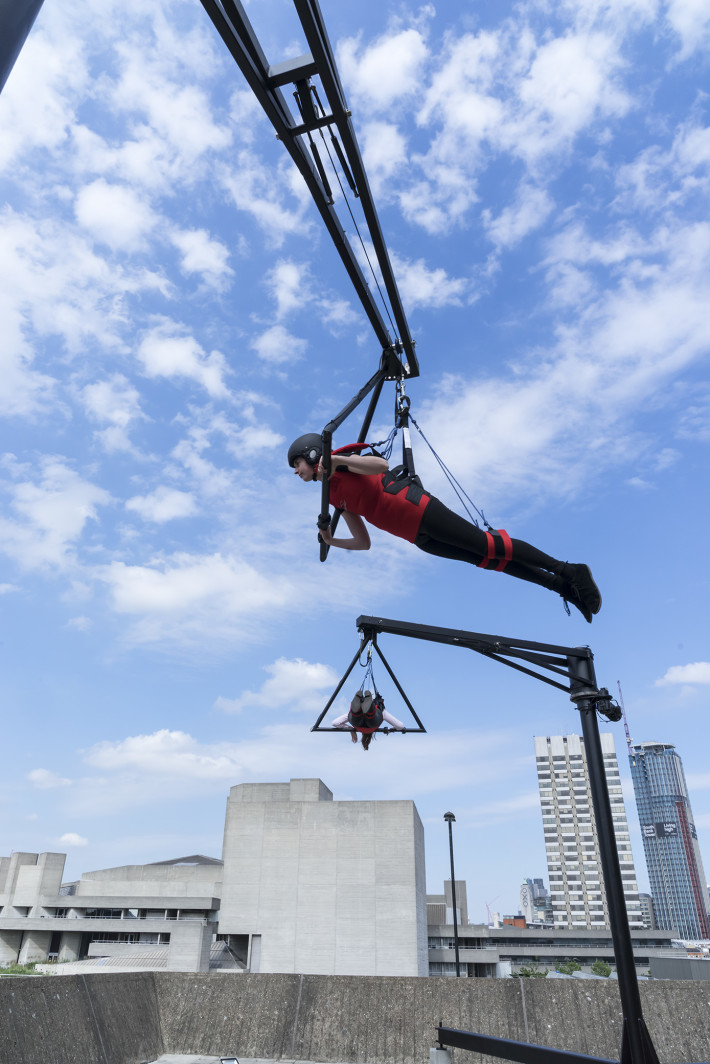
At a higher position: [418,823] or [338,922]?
[418,823]

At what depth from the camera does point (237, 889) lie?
48844 millimetres

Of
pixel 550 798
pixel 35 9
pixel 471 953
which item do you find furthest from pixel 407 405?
pixel 550 798

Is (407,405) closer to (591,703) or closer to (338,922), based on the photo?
(591,703)

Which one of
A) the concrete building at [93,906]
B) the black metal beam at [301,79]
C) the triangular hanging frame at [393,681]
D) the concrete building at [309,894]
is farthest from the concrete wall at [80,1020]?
the concrete building at [93,906]

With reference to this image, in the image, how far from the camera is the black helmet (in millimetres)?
4809

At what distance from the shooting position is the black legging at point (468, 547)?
4922 millimetres

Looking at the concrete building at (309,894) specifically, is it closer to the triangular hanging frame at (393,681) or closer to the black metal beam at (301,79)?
the triangular hanging frame at (393,681)

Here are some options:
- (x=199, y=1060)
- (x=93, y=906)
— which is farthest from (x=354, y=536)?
(x=93, y=906)

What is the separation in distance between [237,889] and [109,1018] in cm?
4661

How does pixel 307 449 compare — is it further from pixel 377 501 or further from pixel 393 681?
pixel 393 681

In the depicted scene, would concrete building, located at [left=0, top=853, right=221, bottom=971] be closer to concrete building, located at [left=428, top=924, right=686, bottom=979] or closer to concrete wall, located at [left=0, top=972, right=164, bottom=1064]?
concrete building, located at [left=428, top=924, right=686, bottom=979]

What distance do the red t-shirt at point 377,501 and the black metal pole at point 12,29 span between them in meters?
3.47

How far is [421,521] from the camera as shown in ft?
16.1

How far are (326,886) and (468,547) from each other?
5008 cm
